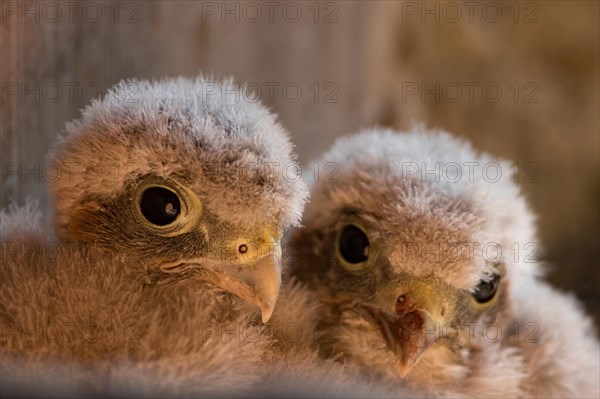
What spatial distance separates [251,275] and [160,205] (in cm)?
20

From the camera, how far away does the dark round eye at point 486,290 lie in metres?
1.78

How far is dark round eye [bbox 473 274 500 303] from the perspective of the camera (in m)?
1.78

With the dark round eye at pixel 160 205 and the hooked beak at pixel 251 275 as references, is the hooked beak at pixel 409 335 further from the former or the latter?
the dark round eye at pixel 160 205

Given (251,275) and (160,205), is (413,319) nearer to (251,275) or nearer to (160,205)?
(251,275)

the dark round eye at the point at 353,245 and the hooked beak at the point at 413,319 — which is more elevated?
the dark round eye at the point at 353,245

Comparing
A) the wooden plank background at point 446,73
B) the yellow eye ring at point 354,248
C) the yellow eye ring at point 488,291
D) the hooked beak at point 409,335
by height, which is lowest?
the hooked beak at point 409,335

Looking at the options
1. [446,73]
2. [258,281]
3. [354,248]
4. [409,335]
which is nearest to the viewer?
[258,281]

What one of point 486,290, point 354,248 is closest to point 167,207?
point 354,248

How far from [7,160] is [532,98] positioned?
211 centimetres

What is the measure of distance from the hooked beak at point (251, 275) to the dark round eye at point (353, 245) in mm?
366

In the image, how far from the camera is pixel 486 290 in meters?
1.80

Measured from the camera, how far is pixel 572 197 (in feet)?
10.3

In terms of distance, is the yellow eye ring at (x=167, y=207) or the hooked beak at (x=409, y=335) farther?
the hooked beak at (x=409, y=335)

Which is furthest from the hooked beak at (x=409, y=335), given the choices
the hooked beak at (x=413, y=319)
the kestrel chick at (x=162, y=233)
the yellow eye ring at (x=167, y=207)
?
the yellow eye ring at (x=167, y=207)
